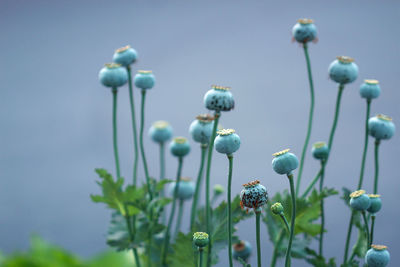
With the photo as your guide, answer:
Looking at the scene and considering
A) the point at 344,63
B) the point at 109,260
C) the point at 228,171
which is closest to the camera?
the point at 109,260

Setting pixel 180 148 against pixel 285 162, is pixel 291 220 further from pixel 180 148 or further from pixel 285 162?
pixel 180 148

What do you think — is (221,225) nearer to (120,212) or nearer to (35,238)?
(120,212)

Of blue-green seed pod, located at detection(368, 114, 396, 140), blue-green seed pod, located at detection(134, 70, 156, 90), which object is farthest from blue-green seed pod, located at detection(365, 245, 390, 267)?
blue-green seed pod, located at detection(134, 70, 156, 90)

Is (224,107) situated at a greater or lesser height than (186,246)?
greater

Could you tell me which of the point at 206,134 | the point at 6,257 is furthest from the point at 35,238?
the point at 206,134

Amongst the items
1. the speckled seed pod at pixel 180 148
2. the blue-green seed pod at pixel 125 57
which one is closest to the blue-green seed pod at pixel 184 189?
the speckled seed pod at pixel 180 148
